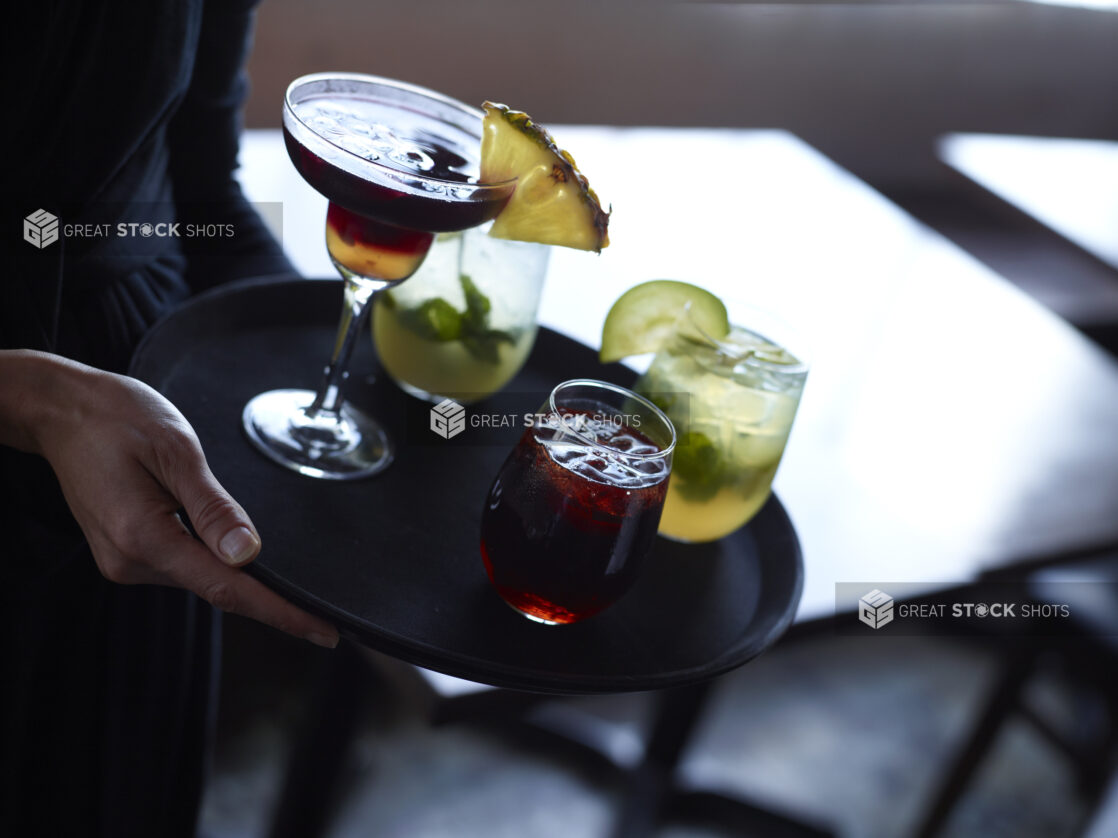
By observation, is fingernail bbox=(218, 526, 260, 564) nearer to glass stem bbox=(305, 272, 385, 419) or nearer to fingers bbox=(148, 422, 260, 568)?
fingers bbox=(148, 422, 260, 568)

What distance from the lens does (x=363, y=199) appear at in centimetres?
73

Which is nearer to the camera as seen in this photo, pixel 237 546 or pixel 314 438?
pixel 237 546

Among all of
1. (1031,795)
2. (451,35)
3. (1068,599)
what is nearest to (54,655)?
(1068,599)

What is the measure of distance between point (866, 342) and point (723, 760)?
83cm

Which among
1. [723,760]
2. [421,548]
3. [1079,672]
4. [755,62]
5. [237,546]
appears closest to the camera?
[237,546]

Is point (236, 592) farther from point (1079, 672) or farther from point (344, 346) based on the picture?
point (1079, 672)

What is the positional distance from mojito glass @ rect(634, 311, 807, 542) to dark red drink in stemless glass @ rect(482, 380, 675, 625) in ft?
0.31

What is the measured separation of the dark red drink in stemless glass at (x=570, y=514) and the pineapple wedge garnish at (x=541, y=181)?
115mm

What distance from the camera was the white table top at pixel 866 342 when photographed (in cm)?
121

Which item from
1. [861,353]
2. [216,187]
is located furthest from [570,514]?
[861,353]

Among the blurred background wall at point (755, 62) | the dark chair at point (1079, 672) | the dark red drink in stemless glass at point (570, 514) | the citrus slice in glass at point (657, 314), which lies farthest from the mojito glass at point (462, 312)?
the blurred background wall at point (755, 62)

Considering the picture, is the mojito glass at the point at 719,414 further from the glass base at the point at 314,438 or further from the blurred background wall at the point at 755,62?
the blurred background wall at the point at 755,62

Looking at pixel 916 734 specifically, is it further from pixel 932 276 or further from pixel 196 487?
pixel 196 487

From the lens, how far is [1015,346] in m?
2.01
